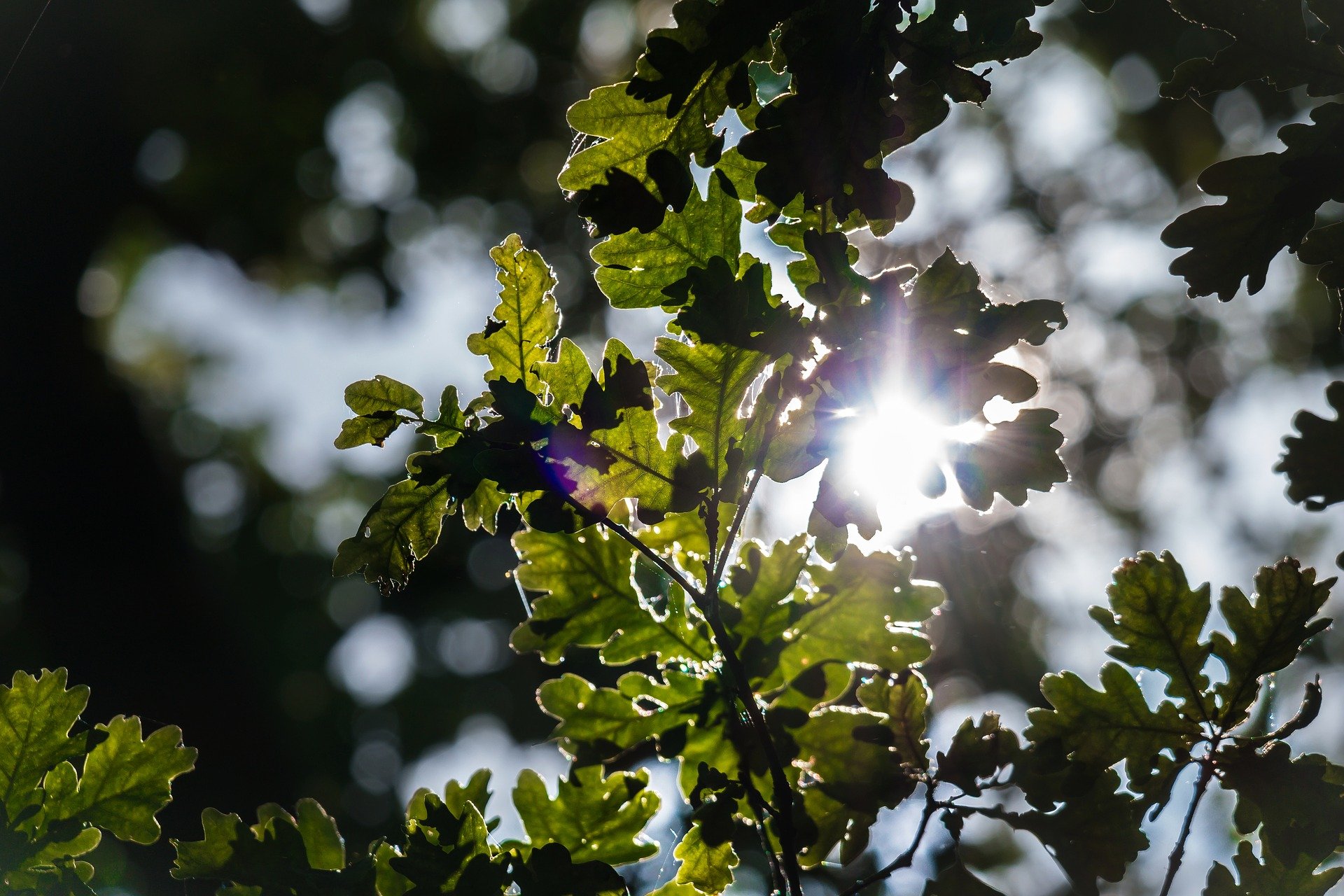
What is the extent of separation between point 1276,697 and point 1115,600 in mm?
596

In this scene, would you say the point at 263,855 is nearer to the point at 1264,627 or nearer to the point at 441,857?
the point at 441,857

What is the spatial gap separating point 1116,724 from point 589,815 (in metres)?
0.86

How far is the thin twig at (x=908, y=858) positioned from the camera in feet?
3.78

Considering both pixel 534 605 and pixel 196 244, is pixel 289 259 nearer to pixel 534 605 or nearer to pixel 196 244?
pixel 196 244

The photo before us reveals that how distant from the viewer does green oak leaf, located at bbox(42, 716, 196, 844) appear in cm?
149

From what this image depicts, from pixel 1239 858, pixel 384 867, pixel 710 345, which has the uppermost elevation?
pixel 710 345

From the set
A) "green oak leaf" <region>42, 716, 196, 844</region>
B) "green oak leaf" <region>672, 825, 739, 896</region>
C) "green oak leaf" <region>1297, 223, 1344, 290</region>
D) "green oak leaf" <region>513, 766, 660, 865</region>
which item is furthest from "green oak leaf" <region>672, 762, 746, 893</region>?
"green oak leaf" <region>1297, 223, 1344, 290</region>

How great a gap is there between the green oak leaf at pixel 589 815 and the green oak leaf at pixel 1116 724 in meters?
0.67

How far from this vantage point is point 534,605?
1.38 meters

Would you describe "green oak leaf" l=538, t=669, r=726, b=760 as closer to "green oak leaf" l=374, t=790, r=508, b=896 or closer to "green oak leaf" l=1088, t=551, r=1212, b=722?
"green oak leaf" l=374, t=790, r=508, b=896

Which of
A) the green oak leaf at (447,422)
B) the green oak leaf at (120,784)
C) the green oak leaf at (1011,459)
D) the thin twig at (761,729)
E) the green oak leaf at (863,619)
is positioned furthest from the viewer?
the green oak leaf at (120,784)

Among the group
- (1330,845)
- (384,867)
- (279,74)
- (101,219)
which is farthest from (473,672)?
(1330,845)

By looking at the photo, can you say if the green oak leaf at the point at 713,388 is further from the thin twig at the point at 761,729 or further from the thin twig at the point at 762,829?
the thin twig at the point at 762,829

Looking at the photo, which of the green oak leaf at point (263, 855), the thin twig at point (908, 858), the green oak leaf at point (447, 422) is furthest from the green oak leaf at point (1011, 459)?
the green oak leaf at point (263, 855)
